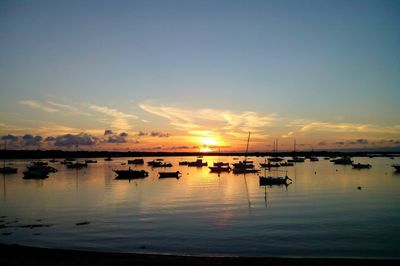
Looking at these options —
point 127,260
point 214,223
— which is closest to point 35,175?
point 214,223

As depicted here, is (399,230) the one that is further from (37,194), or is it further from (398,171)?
(398,171)

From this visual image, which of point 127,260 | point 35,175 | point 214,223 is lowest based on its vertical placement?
point 214,223

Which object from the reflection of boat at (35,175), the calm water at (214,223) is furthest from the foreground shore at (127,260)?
the reflection of boat at (35,175)

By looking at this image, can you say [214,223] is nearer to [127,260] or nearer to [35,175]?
[127,260]

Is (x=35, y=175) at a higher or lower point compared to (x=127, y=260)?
lower

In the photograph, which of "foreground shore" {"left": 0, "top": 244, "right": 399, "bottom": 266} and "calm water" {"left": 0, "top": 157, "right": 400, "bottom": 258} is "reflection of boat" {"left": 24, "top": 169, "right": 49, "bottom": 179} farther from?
"foreground shore" {"left": 0, "top": 244, "right": 399, "bottom": 266}

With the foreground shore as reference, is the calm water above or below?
below

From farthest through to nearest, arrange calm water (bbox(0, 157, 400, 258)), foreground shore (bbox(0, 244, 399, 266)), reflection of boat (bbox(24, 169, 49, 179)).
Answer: reflection of boat (bbox(24, 169, 49, 179))
calm water (bbox(0, 157, 400, 258))
foreground shore (bbox(0, 244, 399, 266))

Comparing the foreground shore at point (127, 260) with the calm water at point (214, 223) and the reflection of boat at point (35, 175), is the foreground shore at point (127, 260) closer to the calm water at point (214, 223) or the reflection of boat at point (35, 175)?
the calm water at point (214, 223)

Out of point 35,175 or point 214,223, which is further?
point 35,175

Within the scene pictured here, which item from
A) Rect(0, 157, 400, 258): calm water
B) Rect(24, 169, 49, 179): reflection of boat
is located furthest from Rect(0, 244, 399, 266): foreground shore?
Rect(24, 169, 49, 179): reflection of boat

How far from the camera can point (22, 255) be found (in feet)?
64.8

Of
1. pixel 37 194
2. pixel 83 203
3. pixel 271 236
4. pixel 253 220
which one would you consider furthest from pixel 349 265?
pixel 37 194

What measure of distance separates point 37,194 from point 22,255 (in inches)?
1543
